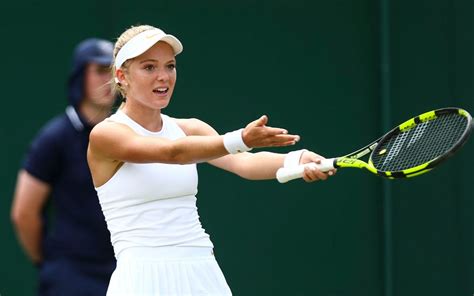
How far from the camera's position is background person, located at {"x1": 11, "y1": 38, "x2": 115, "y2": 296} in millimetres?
4656

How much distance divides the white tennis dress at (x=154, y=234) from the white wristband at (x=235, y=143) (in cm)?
41

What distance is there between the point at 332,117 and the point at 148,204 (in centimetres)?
276

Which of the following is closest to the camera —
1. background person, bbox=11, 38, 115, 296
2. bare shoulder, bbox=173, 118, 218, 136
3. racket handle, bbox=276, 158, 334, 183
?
racket handle, bbox=276, 158, 334, 183

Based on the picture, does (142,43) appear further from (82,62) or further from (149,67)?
(82,62)

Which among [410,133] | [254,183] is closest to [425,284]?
[254,183]

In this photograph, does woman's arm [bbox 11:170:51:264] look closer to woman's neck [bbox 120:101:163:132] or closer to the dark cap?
the dark cap

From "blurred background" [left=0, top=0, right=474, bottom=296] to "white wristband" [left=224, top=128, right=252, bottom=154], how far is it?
258cm

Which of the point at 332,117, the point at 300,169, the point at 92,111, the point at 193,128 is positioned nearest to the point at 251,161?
the point at 193,128

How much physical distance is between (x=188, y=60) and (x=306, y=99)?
0.74 meters

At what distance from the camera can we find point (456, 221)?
6707 mm

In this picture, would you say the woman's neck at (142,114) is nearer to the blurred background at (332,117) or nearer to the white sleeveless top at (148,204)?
the white sleeveless top at (148,204)

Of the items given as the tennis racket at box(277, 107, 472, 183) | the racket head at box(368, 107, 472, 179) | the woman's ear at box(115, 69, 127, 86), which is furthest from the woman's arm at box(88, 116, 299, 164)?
the racket head at box(368, 107, 472, 179)

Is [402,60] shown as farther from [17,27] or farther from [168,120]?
[168,120]

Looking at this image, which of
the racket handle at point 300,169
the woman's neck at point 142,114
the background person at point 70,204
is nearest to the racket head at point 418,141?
the racket handle at point 300,169
